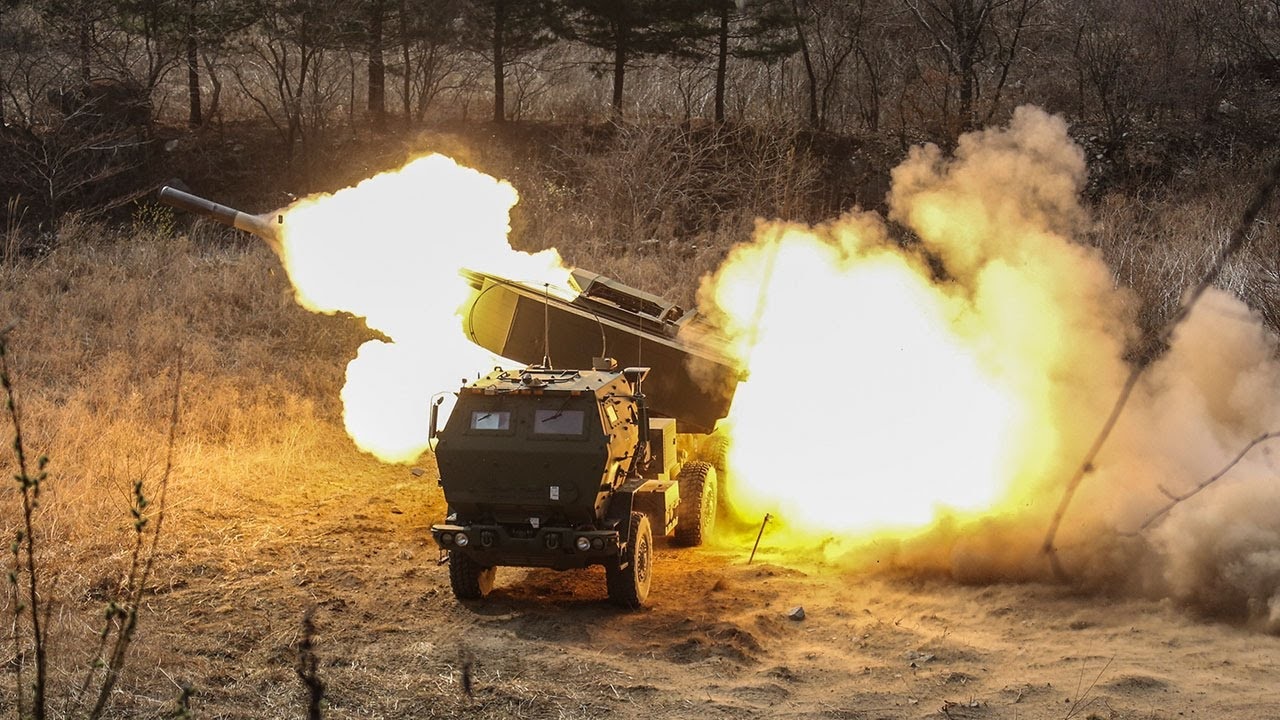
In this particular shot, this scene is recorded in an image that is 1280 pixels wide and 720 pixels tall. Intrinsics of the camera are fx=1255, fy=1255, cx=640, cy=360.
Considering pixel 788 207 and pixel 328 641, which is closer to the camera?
pixel 328 641

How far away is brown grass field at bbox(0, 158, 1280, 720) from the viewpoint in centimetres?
948

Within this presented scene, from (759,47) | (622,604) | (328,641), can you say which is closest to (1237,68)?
(759,47)

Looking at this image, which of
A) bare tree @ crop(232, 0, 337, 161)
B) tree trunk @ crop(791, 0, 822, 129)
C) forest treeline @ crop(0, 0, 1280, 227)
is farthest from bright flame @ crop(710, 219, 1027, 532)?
bare tree @ crop(232, 0, 337, 161)

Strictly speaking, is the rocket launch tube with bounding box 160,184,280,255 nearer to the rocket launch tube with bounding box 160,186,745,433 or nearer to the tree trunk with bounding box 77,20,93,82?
the rocket launch tube with bounding box 160,186,745,433

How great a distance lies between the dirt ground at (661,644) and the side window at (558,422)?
1712mm

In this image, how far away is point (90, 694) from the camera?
9305 millimetres

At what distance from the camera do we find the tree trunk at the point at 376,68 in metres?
33.1

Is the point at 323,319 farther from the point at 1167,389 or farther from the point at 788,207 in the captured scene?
the point at 1167,389

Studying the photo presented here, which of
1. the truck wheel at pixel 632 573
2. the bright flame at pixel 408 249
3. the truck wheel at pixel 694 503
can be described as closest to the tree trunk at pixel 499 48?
the bright flame at pixel 408 249

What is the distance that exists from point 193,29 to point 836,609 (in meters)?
26.8

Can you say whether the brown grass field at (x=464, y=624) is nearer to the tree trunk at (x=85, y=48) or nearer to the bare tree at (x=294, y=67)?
the bare tree at (x=294, y=67)

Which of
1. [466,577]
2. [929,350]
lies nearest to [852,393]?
[929,350]

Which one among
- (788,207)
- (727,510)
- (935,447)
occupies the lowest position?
(727,510)

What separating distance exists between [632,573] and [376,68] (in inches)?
1007
